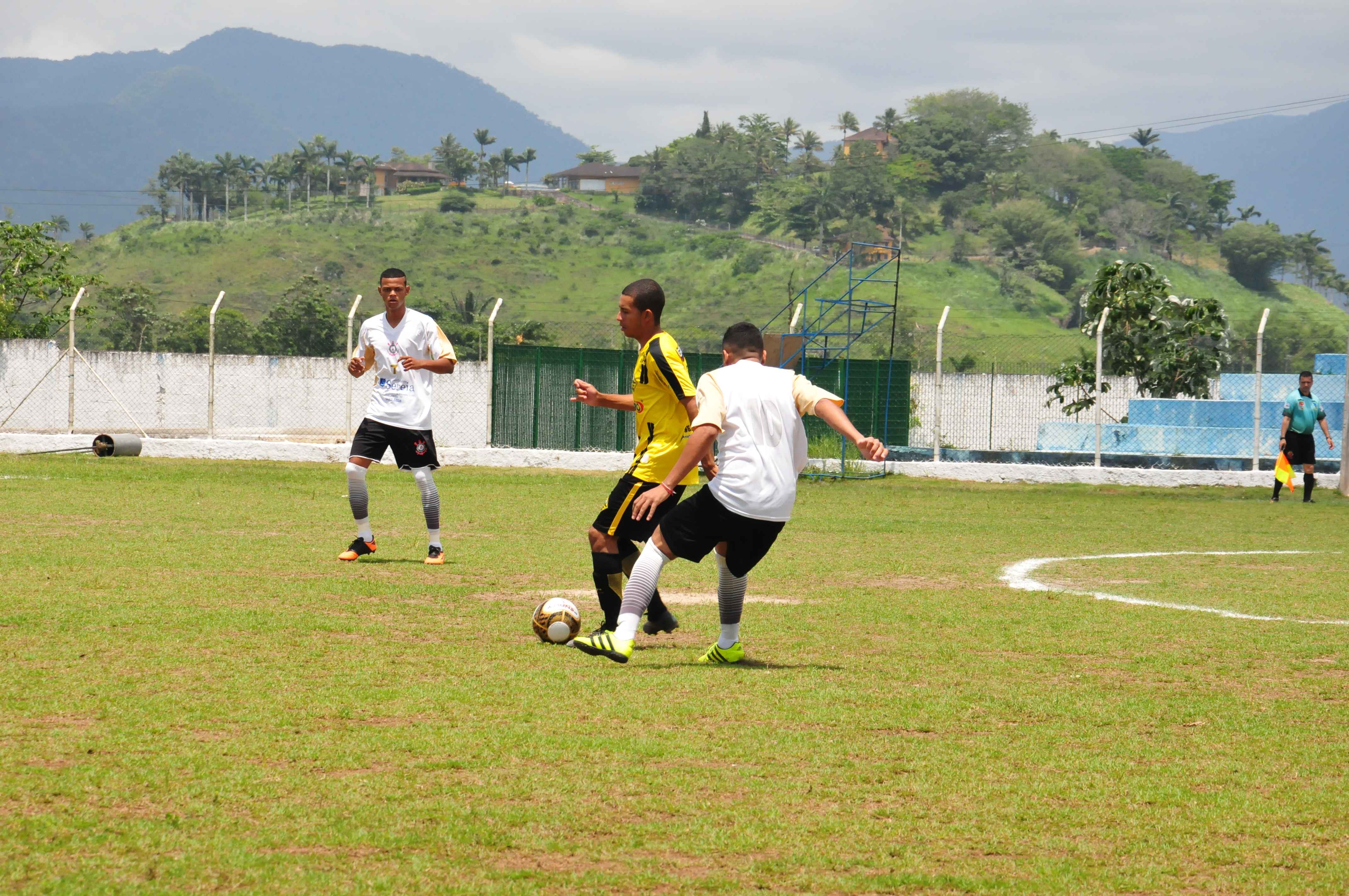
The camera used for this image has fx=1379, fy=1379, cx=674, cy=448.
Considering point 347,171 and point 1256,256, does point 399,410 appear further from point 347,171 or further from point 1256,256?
point 347,171

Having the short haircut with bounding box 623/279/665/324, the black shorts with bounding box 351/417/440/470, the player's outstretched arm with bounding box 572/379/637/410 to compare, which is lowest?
the black shorts with bounding box 351/417/440/470

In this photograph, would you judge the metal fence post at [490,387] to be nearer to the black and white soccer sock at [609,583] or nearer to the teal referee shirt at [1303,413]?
the teal referee shirt at [1303,413]

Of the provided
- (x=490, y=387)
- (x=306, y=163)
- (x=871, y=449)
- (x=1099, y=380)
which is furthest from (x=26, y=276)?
(x=306, y=163)

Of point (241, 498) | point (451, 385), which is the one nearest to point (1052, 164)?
point (451, 385)

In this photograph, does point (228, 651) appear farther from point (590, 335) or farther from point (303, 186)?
point (303, 186)

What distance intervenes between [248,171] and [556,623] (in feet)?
645

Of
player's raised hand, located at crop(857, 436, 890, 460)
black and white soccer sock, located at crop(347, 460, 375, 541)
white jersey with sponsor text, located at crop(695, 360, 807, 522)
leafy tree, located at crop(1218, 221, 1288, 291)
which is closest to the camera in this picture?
player's raised hand, located at crop(857, 436, 890, 460)

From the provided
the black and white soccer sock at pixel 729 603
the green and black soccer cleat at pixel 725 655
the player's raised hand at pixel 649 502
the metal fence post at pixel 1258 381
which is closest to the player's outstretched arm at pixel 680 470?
the player's raised hand at pixel 649 502

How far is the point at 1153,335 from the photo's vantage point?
90.2 ft

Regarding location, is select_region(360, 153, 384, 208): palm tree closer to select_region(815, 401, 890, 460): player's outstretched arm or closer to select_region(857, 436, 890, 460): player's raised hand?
select_region(815, 401, 890, 460): player's outstretched arm

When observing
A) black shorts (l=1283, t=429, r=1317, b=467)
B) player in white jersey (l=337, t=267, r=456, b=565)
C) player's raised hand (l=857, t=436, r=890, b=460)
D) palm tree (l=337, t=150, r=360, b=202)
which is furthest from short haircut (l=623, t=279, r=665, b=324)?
palm tree (l=337, t=150, r=360, b=202)

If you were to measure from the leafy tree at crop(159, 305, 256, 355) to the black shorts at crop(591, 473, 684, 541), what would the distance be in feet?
163

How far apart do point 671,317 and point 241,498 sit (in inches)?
3654

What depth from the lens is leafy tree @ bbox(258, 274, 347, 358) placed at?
6188 cm
